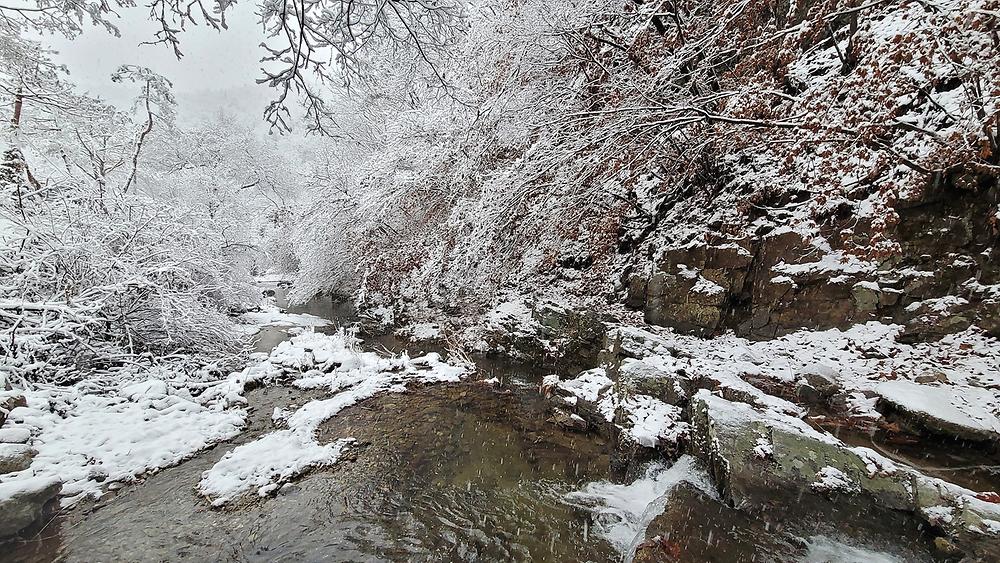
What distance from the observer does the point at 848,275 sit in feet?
17.1

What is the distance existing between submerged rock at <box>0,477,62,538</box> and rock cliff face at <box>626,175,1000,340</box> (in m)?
7.83

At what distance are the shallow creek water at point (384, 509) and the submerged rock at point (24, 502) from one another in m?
0.17

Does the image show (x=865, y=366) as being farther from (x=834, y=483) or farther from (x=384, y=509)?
(x=384, y=509)

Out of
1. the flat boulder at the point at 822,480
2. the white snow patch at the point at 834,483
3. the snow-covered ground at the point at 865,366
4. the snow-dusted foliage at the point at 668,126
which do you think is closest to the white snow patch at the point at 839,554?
the flat boulder at the point at 822,480

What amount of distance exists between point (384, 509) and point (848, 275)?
262 inches

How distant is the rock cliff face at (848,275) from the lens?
4473mm

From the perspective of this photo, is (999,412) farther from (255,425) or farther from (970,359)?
(255,425)

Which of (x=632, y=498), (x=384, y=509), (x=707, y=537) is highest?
(x=707, y=537)

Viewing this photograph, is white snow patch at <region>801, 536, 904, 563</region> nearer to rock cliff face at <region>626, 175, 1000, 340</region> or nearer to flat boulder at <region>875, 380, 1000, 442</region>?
flat boulder at <region>875, 380, 1000, 442</region>

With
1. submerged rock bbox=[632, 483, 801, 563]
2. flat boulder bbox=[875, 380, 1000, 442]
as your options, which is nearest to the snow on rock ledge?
submerged rock bbox=[632, 483, 801, 563]

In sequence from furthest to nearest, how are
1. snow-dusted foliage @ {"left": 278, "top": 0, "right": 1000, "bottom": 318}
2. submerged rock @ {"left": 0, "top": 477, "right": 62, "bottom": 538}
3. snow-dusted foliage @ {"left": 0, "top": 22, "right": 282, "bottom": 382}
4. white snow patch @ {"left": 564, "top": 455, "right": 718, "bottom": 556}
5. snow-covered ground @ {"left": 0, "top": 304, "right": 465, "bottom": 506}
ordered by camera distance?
snow-dusted foliage @ {"left": 0, "top": 22, "right": 282, "bottom": 382}
snow-covered ground @ {"left": 0, "top": 304, "right": 465, "bottom": 506}
snow-dusted foliage @ {"left": 278, "top": 0, "right": 1000, "bottom": 318}
white snow patch @ {"left": 564, "top": 455, "right": 718, "bottom": 556}
submerged rock @ {"left": 0, "top": 477, "right": 62, "bottom": 538}

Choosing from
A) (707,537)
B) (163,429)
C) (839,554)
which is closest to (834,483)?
(839,554)

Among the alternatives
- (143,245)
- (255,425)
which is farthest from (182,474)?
(143,245)

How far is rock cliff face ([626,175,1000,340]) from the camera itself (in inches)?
176
